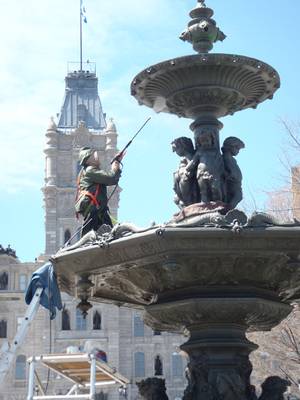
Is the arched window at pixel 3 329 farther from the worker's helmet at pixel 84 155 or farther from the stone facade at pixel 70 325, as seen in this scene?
the worker's helmet at pixel 84 155

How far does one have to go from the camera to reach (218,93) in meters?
8.55

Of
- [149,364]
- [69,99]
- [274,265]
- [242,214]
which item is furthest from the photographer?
[69,99]

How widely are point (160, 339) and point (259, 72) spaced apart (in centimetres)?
5669

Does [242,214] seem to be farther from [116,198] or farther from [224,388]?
[116,198]

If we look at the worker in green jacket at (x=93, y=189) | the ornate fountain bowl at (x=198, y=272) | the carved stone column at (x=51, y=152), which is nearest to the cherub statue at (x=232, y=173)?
the ornate fountain bowl at (x=198, y=272)

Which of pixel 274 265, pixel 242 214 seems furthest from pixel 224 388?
pixel 242 214

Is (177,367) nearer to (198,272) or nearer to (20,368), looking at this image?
(20,368)

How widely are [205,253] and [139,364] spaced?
5728 cm

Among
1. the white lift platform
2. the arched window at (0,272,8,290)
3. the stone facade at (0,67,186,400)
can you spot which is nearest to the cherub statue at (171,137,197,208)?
the white lift platform

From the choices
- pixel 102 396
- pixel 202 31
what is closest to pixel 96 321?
pixel 102 396

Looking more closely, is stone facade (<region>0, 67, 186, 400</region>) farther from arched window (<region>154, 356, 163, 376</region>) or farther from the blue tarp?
the blue tarp

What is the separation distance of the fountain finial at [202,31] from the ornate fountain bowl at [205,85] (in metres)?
0.71

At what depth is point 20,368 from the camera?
61688 mm

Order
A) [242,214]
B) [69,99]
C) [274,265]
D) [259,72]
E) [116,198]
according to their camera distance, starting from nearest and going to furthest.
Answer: [242,214]
[274,265]
[259,72]
[116,198]
[69,99]
